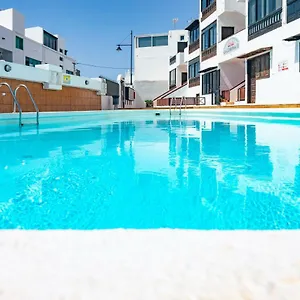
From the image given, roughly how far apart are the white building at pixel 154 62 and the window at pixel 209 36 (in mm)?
11199

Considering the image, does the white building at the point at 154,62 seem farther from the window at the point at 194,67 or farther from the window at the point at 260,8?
the window at the point at 260,8

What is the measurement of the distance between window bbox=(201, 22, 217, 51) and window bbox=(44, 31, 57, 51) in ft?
59.0

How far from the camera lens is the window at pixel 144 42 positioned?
37125 mm

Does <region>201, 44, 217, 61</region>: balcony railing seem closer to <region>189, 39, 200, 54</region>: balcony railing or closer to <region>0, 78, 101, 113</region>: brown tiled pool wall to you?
<region>189, 39, 200, 54</region>: balcony railing

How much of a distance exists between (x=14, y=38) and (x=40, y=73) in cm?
1176

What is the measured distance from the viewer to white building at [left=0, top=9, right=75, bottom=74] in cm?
2539

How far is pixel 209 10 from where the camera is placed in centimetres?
2172

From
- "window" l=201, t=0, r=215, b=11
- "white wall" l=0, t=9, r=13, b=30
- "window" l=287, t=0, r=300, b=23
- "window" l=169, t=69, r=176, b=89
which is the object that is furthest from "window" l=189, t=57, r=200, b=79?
"white wall" l=0, t=9, r=13, b=30

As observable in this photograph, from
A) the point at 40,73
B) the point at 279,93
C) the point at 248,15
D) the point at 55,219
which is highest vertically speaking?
the point at 248,15

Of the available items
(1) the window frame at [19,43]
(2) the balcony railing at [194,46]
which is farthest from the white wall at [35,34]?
(2) the balcony railing at [194,46]
